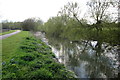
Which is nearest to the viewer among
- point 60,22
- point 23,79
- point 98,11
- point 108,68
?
point 23,79

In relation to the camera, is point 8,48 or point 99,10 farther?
point 99,10

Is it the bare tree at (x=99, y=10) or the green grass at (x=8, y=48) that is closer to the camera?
the green grass at (x=8, y=48)

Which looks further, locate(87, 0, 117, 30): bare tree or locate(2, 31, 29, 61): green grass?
locate(87, 0, 117, 30): bare tree

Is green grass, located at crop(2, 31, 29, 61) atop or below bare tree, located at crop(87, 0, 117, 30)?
below

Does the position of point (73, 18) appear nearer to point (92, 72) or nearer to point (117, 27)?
point (117, 27)

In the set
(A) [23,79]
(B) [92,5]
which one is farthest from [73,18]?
(A) [23,79]

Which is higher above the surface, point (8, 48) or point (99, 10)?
point (99, 10)

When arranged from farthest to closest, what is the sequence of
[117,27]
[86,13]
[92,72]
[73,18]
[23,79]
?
1. [73,18]
2. [86,13]
3. [117,27]
4. [92,72]
5. [23,79]

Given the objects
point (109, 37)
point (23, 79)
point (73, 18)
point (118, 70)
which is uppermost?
point (73, 18)

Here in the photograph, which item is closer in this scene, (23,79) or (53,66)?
(23,79)

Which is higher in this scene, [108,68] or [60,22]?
[60,22]

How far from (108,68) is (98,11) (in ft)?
44.5

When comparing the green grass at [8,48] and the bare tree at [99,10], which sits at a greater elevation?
the bare tree at [99,10]

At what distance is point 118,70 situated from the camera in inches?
325
